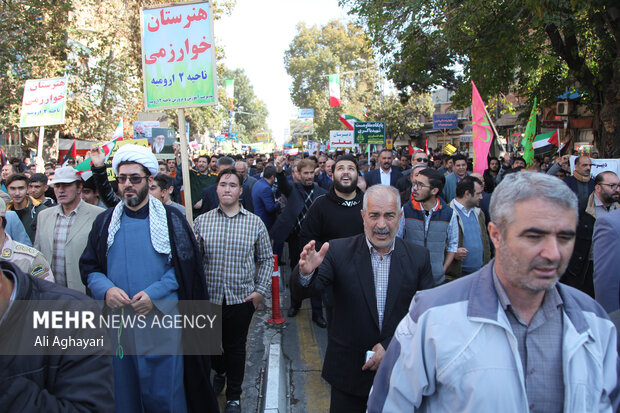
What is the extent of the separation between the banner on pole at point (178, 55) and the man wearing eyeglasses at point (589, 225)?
383 cm

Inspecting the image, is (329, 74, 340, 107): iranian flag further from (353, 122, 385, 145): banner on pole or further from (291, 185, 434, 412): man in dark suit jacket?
(291, 185, 434, 412): man in dark suit jacket

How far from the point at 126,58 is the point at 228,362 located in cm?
1992

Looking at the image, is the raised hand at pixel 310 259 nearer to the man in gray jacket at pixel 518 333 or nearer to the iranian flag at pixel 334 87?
the man in gray jacket at pixel 518 333

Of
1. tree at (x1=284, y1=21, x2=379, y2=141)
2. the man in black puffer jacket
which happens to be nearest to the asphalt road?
the man in black puffer jacket

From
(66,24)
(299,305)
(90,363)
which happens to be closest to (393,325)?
(90,363)

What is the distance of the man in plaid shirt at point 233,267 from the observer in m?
3.98

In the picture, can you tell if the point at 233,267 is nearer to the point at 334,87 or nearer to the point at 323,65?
the point at 334,87

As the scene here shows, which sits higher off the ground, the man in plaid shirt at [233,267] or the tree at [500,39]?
the tree at [500,39]

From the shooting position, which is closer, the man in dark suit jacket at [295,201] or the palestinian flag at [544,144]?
the man in dark suit jacket at [295,201]

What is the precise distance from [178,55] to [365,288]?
3092mm

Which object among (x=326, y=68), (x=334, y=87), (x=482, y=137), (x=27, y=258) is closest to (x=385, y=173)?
(x=482, y=137)

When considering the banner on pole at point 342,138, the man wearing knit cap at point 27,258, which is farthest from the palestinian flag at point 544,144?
the man wearing knit cap at point 27,258

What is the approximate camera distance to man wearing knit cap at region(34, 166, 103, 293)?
3.95 m

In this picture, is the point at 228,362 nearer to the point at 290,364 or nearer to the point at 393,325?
the point at 290,364
